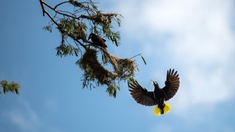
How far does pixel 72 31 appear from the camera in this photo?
16.5 feet

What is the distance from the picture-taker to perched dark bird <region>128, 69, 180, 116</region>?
5574 mm

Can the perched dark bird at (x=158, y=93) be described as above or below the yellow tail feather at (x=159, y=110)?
above

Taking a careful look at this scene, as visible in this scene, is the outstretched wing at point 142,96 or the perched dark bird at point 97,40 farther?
the outstretched wing at point 142,96

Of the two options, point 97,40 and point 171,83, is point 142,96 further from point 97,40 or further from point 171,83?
point 97,40

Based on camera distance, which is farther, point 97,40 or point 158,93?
point 158,93

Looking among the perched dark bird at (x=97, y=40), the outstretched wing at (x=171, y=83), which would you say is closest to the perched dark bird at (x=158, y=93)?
the outstretched wing at (x=171, y=83)

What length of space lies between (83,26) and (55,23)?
41cm

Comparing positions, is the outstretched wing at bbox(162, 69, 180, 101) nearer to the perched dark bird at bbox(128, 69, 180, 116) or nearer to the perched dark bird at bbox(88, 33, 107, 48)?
the perched dark bird at bbox(128, 69, 180, 116)

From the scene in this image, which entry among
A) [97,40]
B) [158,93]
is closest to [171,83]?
[158,93]

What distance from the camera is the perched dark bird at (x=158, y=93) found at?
5.57 meters

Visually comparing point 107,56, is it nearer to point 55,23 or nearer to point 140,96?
point 55,23

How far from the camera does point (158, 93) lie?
5566 mm

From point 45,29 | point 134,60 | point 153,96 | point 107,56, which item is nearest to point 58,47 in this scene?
point 45,29

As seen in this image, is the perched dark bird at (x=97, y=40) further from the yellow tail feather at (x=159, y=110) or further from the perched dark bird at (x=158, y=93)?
the yellow tail feather at (x=159, y=110)
